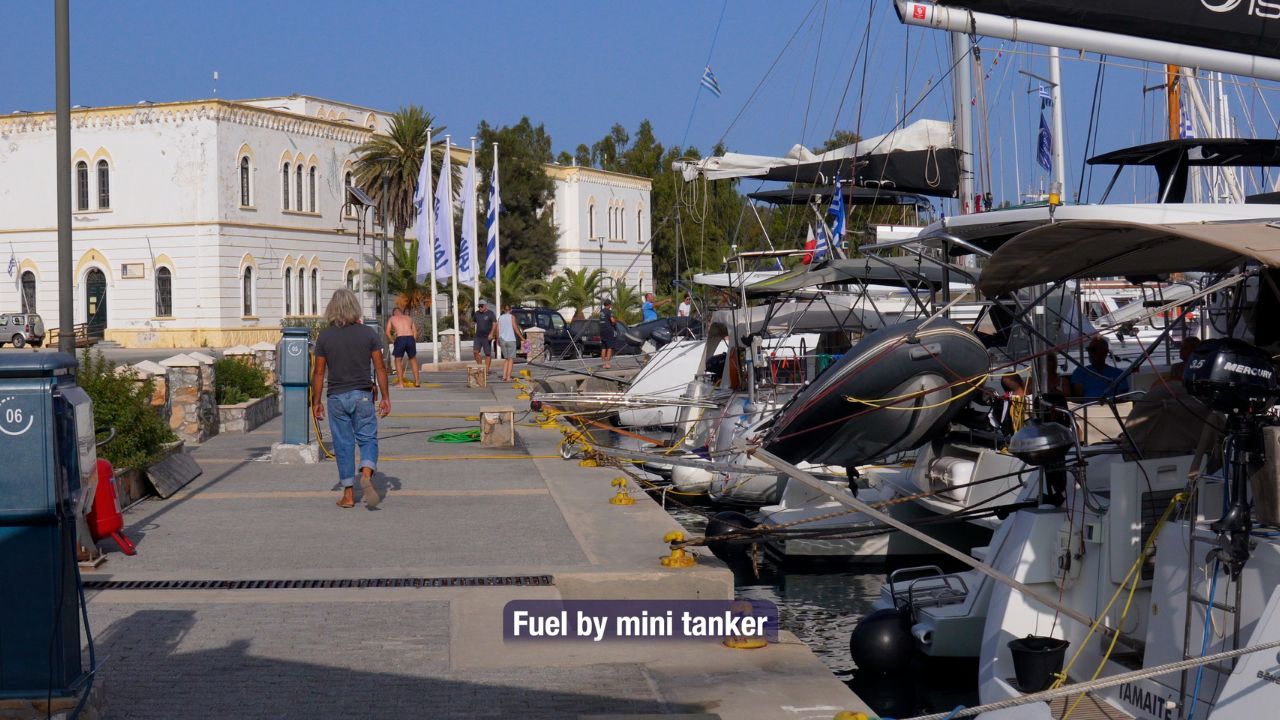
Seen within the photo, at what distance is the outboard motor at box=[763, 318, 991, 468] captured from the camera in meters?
10.1

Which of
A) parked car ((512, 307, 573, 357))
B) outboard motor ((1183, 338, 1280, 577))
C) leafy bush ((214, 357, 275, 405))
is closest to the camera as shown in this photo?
outboard motor ((1183, 338, 1280, 577))

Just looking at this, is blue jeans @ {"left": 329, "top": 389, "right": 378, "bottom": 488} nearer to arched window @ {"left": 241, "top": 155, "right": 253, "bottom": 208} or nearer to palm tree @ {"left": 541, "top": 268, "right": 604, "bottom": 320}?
arched window @ {"left": 241, "top": 155, "right": 253, "bottom": 208}

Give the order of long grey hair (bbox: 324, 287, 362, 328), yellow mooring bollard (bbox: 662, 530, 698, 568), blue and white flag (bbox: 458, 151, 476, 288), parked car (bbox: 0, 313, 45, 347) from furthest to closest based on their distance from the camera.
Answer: parked car (bbox: 0, 313, 45, 347) < blue and white flag (bbox: 458, 151, 476, 288) < long grey hair (bbox: 324, 287, 362, 328) < yellow mooring bollard (bbox: 662, 530, 698, 568)

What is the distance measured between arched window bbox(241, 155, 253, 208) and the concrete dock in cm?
4587

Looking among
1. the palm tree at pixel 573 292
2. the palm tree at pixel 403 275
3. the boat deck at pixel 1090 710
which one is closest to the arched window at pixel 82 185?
the palm tree at pixel 403 275

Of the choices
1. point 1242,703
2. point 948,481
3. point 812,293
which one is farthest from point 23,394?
point 812,293

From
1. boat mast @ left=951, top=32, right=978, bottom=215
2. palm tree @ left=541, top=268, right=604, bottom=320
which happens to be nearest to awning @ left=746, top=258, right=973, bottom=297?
boat mast @ left=951, top=32, right=978, bottom=215

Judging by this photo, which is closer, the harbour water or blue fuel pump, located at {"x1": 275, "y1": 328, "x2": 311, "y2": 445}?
the harbour water

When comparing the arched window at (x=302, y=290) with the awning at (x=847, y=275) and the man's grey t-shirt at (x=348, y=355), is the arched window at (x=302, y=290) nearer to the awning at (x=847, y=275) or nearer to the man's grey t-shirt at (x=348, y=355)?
the awning at (x=847, y=275)

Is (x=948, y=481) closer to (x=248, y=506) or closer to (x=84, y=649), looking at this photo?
(x=248, y=506)

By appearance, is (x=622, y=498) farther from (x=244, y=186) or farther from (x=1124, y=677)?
(x=244, y=186)

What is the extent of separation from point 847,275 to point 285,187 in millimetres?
47079

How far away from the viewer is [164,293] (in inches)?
2196

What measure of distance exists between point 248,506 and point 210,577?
2908 mm
